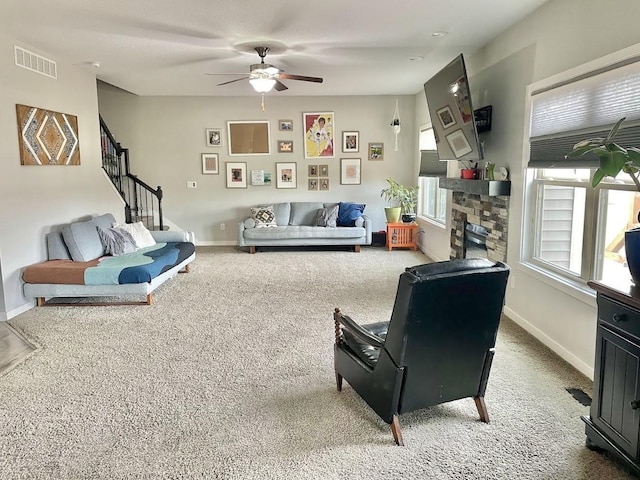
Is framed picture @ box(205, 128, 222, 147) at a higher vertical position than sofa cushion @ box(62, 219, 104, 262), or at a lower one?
higher

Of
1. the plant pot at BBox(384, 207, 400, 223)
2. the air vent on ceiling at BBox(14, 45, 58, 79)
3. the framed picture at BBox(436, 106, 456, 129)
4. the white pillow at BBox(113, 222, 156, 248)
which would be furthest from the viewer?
the plant pot at BBox(384, 207, 400, 223)

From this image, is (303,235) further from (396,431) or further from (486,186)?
(396,431)

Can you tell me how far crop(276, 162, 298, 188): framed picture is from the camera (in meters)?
8.20

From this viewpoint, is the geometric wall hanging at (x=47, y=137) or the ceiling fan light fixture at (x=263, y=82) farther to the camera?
the ceiling fan light fixture at (x=263, y=82)

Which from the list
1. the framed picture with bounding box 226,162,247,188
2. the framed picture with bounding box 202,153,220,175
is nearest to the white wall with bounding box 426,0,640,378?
the framed picture with bounding box 226,162,247,188

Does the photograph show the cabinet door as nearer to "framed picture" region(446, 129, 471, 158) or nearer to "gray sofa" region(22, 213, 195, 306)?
"framed picture" region(446, 129, 471, 158)

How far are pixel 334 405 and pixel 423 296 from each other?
3.35ft

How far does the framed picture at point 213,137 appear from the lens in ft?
26.4

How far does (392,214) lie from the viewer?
779cm

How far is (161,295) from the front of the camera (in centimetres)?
509

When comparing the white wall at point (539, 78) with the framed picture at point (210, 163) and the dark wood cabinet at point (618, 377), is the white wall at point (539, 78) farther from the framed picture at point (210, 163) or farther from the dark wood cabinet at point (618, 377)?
the framed picture at point (210, 163)

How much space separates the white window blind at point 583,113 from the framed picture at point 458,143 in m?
0.81

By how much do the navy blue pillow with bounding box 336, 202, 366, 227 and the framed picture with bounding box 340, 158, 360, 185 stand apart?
22.7 inches

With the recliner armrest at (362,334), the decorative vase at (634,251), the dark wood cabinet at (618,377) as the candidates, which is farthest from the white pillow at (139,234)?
the decorative vase at (634,251)
